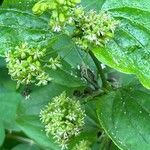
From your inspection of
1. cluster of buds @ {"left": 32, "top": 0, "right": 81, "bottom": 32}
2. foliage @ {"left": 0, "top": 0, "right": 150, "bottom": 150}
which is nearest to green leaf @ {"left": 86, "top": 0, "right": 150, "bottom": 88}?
foliage @ {"left": 0, "top": 0, "right": 150, "bottom": 150}

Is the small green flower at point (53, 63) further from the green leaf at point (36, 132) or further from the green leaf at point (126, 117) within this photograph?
the green leaf at point (36, 132)

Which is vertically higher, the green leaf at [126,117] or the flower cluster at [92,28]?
the flower cluster at [92,28]

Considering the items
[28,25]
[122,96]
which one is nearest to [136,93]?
[122,96]

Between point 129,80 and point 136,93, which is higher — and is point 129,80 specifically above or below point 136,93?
below

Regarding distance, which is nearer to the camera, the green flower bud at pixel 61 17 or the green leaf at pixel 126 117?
the green flower bud at pixel 61 17

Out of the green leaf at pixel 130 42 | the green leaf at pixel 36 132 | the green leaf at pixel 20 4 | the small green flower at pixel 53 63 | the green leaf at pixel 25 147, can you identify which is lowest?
the green leaf at pixel 25 147

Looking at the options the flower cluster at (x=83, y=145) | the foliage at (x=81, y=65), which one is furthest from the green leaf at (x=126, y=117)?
the flower cluster at (x=83, y=145)

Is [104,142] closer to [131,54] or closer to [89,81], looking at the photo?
[89,81]

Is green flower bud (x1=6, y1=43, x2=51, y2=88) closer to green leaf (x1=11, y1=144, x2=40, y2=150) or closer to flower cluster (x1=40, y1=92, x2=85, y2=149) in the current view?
flower cluster (x1=40, y1=92, x2=85, y2=149)
